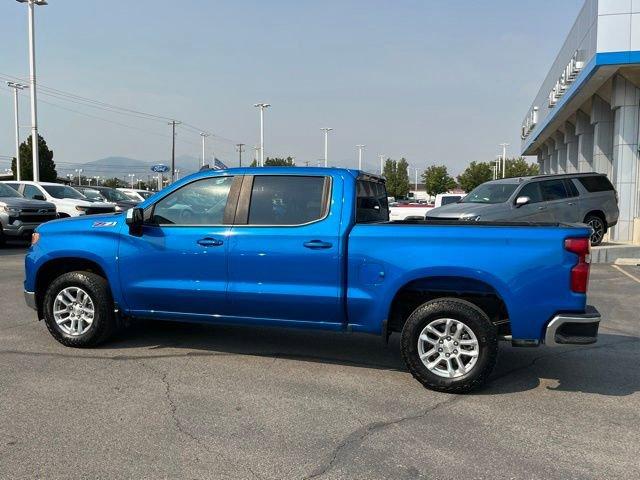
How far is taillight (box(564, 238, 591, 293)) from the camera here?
4547 millimetres

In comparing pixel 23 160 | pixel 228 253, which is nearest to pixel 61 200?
pixel 228 253

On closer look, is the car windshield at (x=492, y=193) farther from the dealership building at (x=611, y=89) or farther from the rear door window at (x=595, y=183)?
the dealership building at (x=611, y=89)

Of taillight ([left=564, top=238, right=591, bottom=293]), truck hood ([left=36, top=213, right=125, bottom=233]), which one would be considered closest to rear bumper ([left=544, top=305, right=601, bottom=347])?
taillight ([left=564, top=238, right=591, bottom=293])

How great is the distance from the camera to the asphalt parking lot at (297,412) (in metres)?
3.57

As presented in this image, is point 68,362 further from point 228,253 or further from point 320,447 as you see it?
point 320,447

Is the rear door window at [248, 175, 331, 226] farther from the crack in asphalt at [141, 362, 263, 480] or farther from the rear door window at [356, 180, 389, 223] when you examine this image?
the crack in asphalt at [141, 362, 263, 480]

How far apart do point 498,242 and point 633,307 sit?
5255mm

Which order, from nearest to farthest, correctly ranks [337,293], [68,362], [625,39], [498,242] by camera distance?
[498,242], [337,293], [68,362], [625,39]

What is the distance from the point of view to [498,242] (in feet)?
15.3

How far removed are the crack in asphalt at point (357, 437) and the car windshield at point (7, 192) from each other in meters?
15.8

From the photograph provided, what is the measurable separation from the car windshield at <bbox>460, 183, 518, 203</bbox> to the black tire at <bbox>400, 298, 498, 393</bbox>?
29.5ft

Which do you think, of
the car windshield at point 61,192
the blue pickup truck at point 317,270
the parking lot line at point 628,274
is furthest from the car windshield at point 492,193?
Result: the car windshield at point 61,192

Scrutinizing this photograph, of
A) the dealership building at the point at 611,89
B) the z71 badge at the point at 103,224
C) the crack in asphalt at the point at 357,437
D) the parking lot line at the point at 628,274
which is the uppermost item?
the dealership building at the point at 611,89

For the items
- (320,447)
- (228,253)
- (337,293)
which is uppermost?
(228,253)
